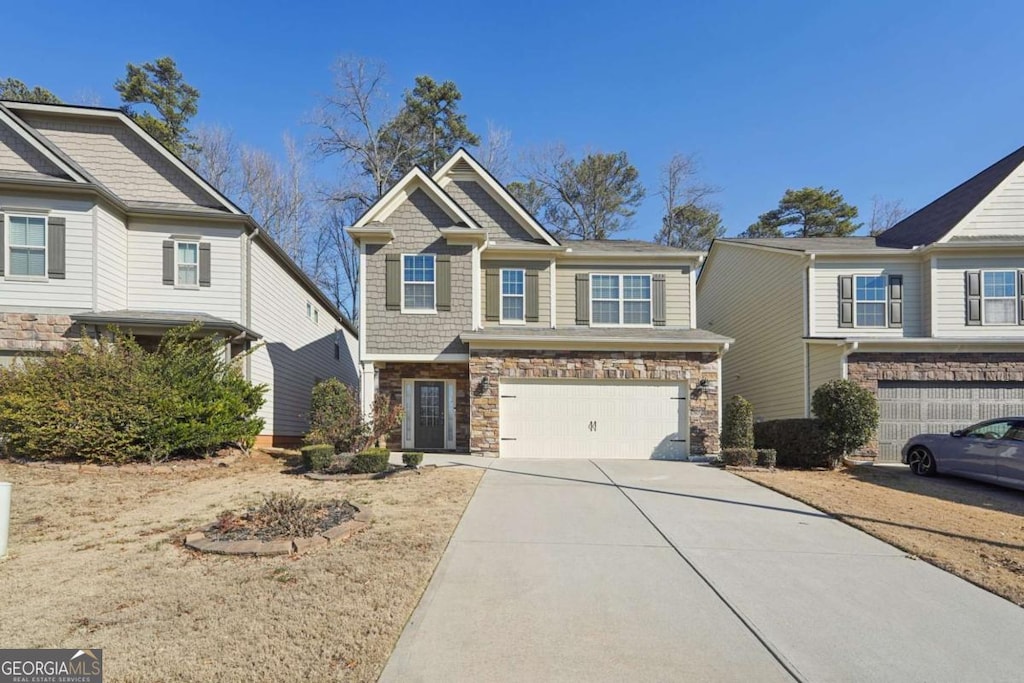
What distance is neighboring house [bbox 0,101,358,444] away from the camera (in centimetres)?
1159

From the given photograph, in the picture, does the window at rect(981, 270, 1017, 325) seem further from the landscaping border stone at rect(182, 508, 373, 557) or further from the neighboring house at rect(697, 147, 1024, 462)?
the landscaping border stone at rect(182, 508, 373, 557)

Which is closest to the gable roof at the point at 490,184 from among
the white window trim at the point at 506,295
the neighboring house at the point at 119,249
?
the white window trim at the point at 506,295

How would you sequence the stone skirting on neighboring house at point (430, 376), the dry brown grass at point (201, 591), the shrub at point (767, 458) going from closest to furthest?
the dry brown grass at point (201, 591)
the shrub at point (767, 458)
the stone skirting on neighboring house at point (430, 376)

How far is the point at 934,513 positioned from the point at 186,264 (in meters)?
15.6

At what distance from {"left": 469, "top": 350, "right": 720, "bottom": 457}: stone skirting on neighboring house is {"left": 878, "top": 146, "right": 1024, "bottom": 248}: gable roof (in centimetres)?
741

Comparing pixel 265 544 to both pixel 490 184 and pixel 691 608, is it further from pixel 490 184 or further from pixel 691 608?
pixel 490 184

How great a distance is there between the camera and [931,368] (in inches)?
512

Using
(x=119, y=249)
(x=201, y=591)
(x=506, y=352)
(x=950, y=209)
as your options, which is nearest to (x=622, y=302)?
(x=506, y=352)

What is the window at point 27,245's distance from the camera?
11641mm

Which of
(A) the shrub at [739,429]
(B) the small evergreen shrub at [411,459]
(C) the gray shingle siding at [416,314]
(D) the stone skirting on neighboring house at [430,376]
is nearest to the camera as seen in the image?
(B) the small evergreen shrub at [411,459]

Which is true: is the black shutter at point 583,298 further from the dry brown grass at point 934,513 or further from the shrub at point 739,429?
the dry brown grass at point 934,513

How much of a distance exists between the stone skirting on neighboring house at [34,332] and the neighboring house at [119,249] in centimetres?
2

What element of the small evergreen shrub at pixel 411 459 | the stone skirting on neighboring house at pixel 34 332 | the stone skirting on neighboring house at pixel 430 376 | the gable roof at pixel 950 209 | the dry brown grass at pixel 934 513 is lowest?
the dry brown grass at pixel 934 513

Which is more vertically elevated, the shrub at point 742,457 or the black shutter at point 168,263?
the black shutter at point 168,263
